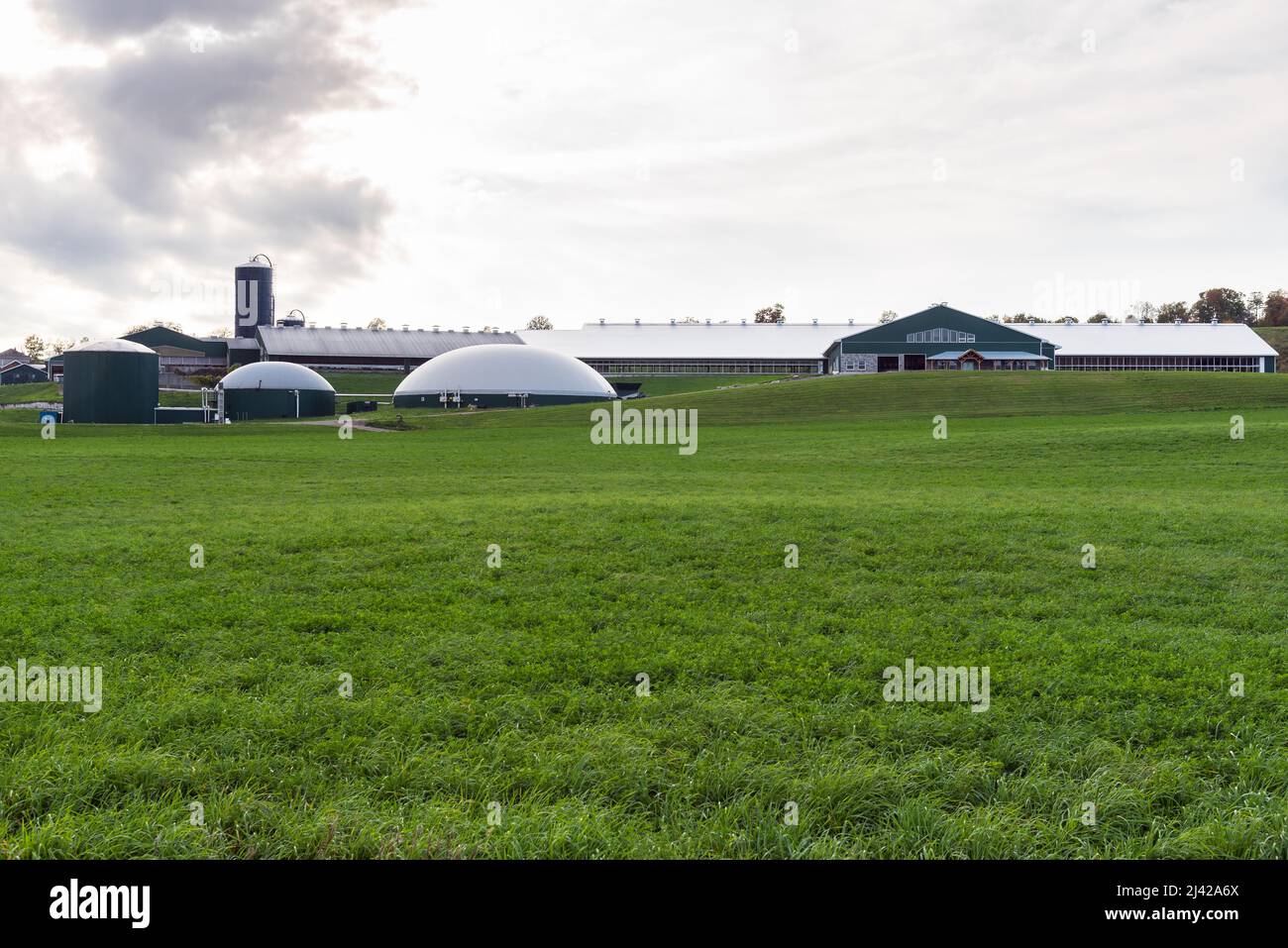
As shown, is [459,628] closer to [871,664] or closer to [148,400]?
[871,664]

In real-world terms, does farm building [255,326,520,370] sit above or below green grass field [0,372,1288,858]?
above

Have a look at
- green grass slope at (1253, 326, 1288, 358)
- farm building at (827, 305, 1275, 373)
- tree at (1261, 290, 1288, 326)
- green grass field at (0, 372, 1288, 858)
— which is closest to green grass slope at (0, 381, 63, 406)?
farm building at (827, 305, 1275, 373)

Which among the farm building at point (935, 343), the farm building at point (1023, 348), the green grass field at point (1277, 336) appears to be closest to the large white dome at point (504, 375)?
the farm building at point (935, 343)

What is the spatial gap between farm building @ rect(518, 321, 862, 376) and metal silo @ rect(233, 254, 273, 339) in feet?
132

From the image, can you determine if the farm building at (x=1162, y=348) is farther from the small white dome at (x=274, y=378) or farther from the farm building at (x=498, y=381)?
the small white dome at (x=274, y=378)

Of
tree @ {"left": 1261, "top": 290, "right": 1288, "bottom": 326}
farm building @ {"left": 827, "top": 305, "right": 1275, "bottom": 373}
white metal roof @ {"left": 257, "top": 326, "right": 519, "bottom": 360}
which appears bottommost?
farm building @ {"left": 827, "top": 305, "right": 1275, "bottom": 373}

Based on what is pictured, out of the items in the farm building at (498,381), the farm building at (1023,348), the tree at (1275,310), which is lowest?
the farm building at (498,381)

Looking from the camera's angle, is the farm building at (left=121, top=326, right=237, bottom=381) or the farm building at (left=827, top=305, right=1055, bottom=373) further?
the farm building at (left=121, top=326, right=237, bottom=381)

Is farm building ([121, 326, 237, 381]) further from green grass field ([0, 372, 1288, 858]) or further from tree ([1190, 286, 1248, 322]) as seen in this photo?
tree ([1190, 286, 1248, 322])

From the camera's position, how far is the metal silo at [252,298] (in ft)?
475

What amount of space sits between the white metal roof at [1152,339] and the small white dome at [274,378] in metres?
83.9

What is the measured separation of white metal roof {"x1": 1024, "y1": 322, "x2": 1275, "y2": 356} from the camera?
115 metres
